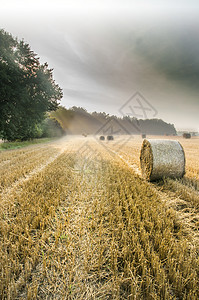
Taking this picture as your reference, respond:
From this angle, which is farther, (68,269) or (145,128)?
(145,128)

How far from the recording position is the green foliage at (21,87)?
11312 mm

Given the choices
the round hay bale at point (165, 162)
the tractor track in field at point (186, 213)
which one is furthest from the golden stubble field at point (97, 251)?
the round hay bale at point (165, 162)

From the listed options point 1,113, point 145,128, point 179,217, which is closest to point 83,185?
point 179,217

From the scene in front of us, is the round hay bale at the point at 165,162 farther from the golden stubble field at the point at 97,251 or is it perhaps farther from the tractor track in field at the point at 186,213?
the golden stubble field at the point at 97,251

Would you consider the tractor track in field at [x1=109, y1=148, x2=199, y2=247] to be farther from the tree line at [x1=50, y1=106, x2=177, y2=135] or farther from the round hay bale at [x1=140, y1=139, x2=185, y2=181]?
the tree line at [x1=50, y1=106, x2=177, y2=135]

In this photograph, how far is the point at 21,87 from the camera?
39.9 ft

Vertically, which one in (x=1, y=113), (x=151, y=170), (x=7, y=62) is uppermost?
(x=7, y=62)

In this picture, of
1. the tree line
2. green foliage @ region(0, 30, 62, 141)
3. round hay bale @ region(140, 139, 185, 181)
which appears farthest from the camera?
the tree line

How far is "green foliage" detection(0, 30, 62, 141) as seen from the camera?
11.3m

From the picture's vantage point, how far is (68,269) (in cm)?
143

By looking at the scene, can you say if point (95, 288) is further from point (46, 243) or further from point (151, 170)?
point (151, 170)

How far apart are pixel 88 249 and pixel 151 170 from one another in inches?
133

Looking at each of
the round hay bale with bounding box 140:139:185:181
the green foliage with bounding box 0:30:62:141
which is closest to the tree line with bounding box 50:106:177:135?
the green foliage with bounding box 0:30:62:141

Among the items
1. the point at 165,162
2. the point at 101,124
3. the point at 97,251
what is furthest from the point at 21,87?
the point at 101,124
